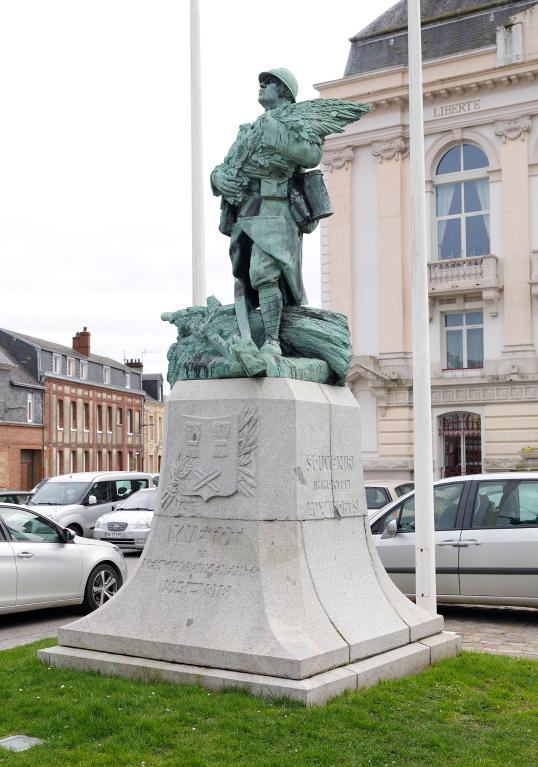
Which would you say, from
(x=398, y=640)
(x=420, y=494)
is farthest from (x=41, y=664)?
(x=420, y=494)

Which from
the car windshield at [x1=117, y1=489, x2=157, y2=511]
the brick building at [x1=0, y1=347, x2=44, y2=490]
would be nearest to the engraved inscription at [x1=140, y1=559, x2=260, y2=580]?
the car windshield at [x1=117, y1=489, x2=157, y2=511]

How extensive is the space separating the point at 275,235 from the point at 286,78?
4.27 ft

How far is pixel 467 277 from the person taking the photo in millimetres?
28266

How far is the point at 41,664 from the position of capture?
690cm

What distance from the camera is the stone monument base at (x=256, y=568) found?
6.13m

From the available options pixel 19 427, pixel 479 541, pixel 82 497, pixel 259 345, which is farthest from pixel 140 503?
pixel 19 427

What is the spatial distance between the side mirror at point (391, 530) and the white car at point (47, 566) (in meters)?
3.26

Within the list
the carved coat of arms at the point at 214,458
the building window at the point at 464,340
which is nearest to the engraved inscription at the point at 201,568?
the carved coat of arms at the point at 214,458

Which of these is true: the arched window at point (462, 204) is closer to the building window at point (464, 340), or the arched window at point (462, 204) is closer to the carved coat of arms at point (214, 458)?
the building window at point (464, 340)

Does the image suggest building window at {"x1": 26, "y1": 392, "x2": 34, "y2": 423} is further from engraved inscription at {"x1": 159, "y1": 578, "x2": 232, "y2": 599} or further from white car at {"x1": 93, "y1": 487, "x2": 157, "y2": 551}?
engraved inscription at {"x1": 159, "y1": 578, "x2": 232, "y2": 599}

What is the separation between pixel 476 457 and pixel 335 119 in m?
22.4

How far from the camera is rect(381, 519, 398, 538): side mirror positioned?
10.5 metres

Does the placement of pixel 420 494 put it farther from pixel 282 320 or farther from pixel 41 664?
pixel 41 664

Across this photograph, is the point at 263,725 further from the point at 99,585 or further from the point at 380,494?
the point at 380,494
